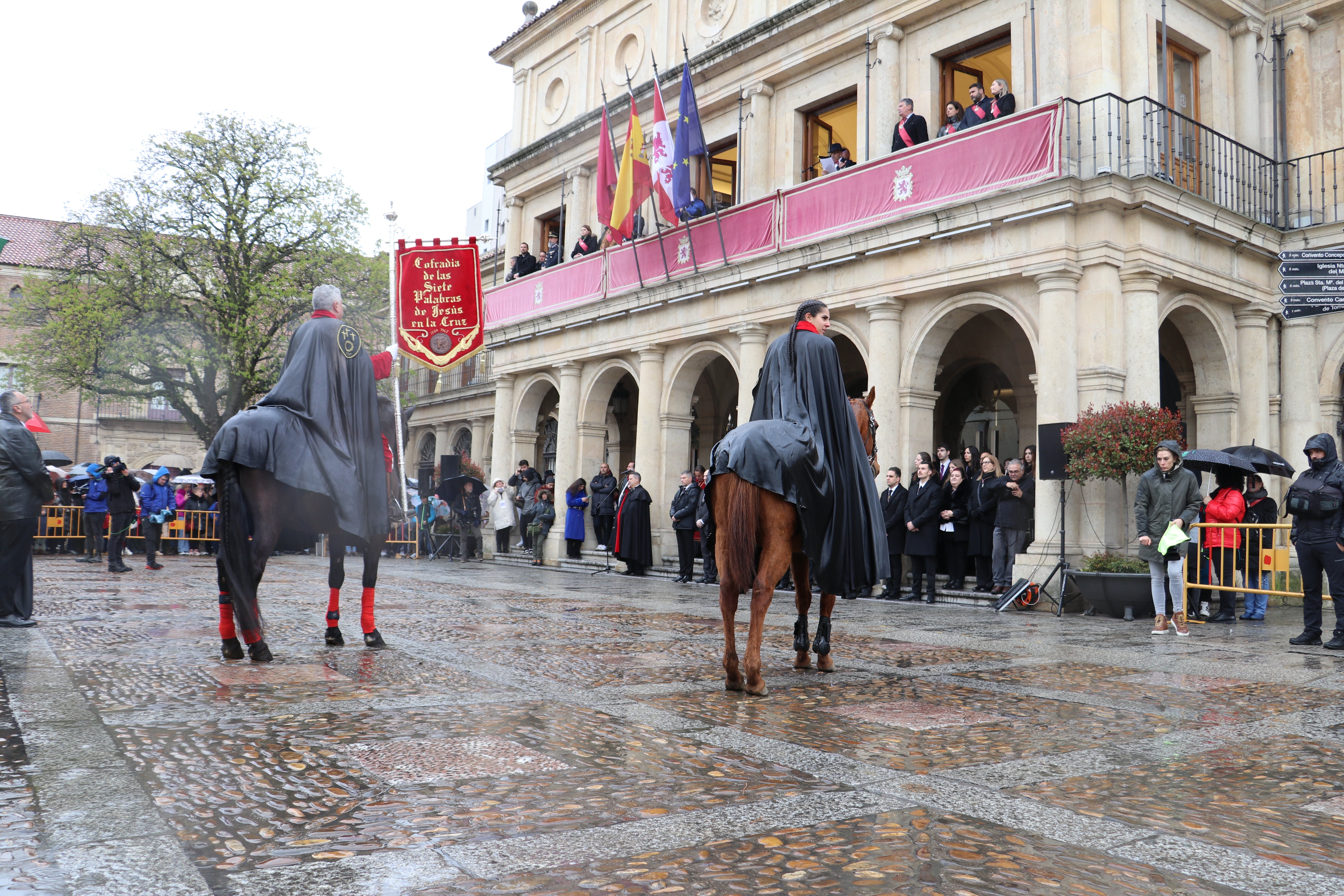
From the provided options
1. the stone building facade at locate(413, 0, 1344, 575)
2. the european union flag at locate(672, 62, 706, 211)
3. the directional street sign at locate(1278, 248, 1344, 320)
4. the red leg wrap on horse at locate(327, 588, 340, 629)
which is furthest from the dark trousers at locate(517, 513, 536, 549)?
the directional street sign at locate(1278, 248, 1344, 320)

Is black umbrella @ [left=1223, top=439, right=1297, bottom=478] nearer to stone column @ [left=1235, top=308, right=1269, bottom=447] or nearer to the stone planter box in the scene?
the stone planter box

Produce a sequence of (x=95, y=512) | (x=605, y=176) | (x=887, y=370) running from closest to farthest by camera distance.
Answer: (x=887, y=370), (x=95, y=512), (x=605, y=176)

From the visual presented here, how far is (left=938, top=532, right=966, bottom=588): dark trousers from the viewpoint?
1455cm

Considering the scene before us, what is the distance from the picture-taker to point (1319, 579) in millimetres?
9047

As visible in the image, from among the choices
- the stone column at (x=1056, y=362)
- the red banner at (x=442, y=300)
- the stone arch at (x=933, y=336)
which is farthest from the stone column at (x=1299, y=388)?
the red banner at (x=442, y=300)

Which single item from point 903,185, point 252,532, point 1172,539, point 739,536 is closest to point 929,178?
point 903,185

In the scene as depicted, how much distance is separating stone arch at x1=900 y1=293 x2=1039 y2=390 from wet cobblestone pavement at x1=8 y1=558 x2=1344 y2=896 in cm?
927

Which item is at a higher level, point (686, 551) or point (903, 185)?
point (903, 185)

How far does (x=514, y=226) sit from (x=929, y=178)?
49.0 feet

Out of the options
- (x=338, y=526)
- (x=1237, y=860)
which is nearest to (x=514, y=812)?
(x=1237, y=860)

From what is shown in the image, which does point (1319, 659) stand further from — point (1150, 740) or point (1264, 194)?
point (1264, 194)

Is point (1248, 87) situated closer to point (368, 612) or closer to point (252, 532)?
point (368, 612)

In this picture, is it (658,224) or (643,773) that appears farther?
(658,224)

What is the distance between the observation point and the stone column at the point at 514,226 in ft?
90.5
